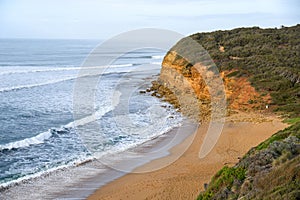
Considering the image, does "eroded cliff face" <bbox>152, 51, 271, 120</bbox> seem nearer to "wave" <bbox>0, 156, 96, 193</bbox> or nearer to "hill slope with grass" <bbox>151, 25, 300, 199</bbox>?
"hill slope with grass" <bbox>151, 25, 300, 199</bbox>

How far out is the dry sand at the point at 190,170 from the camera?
37.1 feet

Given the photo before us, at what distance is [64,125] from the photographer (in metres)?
20.7

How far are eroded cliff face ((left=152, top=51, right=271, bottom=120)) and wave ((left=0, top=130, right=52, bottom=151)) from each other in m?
9.77

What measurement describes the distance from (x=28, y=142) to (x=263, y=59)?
66.1 feet

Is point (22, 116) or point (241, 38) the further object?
point (241, 38)

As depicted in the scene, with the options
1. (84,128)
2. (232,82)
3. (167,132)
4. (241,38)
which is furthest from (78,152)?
(241,38)

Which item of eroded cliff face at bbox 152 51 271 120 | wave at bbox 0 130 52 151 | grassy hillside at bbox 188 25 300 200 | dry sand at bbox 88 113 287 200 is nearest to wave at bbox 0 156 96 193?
dry sand at bbox 88 113 287 200

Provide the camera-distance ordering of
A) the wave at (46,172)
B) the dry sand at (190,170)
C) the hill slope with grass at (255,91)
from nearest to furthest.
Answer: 1. the hill slope with grass at (255,91)
2. the dry sand at (190,170)
3. the wave at (46,172)

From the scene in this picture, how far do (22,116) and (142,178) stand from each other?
1272 centimetres

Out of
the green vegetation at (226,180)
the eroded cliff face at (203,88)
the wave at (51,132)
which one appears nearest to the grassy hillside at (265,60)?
the eroded cliff face at (203,88)

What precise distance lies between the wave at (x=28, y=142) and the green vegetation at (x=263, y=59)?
559 inches

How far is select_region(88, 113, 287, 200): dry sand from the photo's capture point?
1130 cm

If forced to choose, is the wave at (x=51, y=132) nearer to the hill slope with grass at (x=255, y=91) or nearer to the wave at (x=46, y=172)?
the wave at (x=46, y=172)

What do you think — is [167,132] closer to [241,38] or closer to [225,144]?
[225,144]
